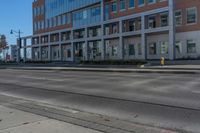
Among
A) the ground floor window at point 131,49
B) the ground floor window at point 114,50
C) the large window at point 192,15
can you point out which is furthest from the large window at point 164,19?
the ground floor window at point 114,50

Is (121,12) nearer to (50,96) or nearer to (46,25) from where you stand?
(46,25)

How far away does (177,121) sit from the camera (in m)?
7.62

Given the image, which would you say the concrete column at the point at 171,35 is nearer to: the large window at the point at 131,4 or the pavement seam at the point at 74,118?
the large window at the point at 131,4

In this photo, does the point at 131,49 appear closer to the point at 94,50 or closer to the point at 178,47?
the point at 178,47

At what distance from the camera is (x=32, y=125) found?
714 centimetres

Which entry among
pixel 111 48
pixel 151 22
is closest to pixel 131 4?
pixel 151 22

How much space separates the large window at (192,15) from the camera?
135 feet

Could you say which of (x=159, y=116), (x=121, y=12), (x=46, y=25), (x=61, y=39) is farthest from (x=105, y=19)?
(x=159, y=116)

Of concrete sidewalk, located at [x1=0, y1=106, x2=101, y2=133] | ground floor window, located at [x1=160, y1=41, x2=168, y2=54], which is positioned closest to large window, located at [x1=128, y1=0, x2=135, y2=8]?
ground floor window, located at [x1=160, y1=41, x2=168, y2=54]

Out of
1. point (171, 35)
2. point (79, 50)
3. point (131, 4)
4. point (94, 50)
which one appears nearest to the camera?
point (171, 35)

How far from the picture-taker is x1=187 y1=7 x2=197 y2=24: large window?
4100 cm

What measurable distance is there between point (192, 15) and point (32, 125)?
3824cm

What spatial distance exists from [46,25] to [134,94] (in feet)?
215

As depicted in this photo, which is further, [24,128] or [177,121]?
[177,121]
